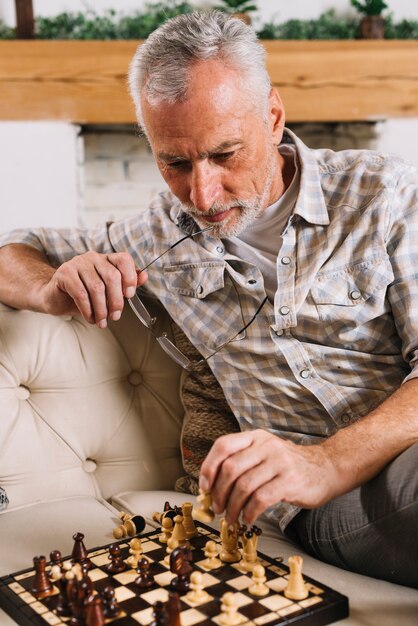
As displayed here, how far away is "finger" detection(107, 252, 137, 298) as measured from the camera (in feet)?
4.83

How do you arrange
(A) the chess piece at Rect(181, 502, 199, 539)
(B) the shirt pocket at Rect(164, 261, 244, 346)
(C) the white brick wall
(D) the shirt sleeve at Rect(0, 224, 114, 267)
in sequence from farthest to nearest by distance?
1. (C) the white brick wall
2. (D) the shirt sleeve at Rect(0, 224, 114, 267)
3. (B) the shirt pocket at Rect(164, 261, 244, 346)
4. (A) the chess piece at Rect(181, 502, 199, 539)

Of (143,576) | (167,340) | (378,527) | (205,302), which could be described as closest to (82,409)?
(167,340)

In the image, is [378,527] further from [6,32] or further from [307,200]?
[6,32]

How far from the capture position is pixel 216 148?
1.49 meters

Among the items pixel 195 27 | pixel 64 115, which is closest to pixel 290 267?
pixel 195 27

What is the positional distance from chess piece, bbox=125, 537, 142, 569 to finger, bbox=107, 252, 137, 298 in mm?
414

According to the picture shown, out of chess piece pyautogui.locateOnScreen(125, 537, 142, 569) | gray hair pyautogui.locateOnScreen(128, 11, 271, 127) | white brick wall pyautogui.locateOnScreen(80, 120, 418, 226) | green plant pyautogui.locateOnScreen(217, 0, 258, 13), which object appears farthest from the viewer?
white brick wall pyautogui.locateOnScreen(80, 120, 418, 226)

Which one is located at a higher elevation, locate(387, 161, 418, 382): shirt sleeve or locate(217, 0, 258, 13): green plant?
locate(217, 0, 258, 13): green plant

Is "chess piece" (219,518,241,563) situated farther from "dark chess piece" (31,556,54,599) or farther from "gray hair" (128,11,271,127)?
"gray hair" (128,11,271,127)

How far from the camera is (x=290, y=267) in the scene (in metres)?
1.57

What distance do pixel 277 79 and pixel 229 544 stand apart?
247 centimetres

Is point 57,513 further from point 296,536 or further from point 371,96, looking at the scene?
point 371,96

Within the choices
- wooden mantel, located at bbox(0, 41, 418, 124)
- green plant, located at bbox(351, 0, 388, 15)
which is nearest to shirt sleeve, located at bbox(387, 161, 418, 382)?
wooden mantel, located at bbox(0, 41, 418, 124)

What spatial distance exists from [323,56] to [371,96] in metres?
0.25
